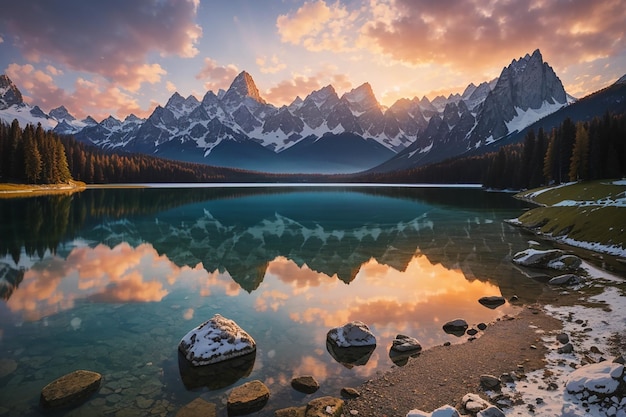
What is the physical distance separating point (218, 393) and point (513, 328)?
13.1 meters

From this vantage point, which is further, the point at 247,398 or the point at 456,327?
the point at 456,327

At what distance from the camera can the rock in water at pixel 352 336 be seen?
1520 cm

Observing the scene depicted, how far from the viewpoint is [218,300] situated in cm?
2148

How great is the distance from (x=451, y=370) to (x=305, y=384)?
5.26m

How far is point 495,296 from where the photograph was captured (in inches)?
834

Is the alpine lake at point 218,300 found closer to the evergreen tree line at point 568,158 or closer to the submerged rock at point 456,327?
the submerged rock at point 456,327

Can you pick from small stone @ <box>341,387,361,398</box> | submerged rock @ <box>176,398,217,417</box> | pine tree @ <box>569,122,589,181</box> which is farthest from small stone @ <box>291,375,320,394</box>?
pine tree @ <box>569,122,589,181</box>

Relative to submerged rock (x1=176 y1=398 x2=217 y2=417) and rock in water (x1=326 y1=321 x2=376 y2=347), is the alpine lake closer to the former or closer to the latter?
submerged rock (x1=176 y1=398 x2=217 y2=417)

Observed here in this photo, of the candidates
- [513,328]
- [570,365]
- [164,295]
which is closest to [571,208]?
[513,328]

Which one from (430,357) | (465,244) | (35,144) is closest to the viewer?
(430,357)

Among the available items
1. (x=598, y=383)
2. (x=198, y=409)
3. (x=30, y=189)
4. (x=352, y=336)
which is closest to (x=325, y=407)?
(x=198, y=409)

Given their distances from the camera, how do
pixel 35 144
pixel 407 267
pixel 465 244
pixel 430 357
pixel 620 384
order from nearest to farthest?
pixel 620 384 → pixel 430 357 → pixel 407 267 → pixel 465 244 → pixel 35 144

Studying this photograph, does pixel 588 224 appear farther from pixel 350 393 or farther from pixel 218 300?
pixel 350 393

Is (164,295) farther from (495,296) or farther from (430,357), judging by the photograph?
(495,296)
